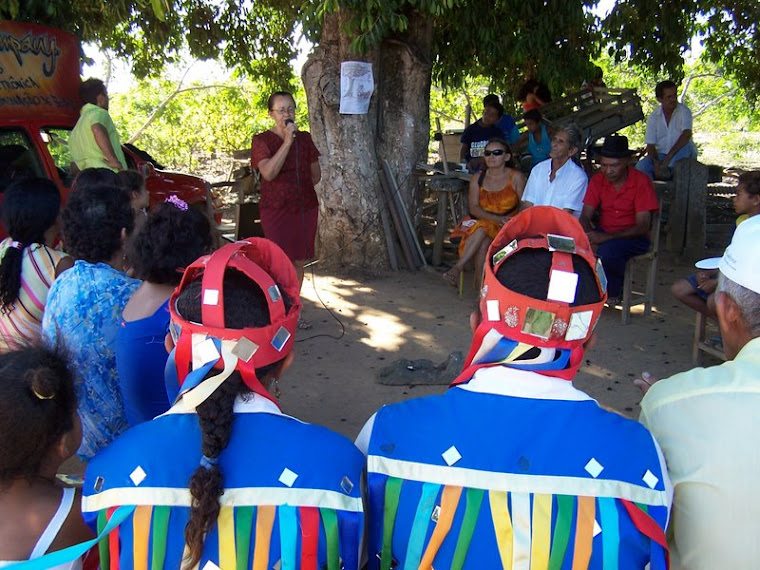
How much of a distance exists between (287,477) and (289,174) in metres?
3.90

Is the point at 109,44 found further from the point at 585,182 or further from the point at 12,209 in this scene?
the point at 12,209

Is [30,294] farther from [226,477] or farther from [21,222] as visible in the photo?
[226,477]

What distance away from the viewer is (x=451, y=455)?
1432mm

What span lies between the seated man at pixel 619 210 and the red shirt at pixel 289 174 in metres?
2.21

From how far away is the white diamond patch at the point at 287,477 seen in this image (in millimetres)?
1409

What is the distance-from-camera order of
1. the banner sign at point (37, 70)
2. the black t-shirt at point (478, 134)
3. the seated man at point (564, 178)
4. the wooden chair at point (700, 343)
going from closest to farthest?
the wooden chair at point (700, 343)
the seated man at point (564, 178)
the banner sign at point (37, 70)
the black t-shirt at point (478, 134)

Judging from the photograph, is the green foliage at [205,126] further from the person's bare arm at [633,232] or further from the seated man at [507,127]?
the person's bare arm at [633,232]

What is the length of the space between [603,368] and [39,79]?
5.77 meters

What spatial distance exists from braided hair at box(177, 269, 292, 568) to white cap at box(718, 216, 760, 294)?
105 cm

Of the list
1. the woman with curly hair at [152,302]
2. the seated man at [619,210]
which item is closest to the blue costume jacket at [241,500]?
the woman with curly hair at [152,302]

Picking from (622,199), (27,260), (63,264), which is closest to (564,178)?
(622,199)

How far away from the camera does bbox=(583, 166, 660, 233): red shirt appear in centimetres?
540

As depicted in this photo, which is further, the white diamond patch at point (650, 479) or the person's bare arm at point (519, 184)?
the person's bare arm at point (519, 184)

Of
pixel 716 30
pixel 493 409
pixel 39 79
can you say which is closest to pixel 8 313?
pixel 493 409
